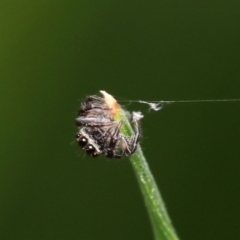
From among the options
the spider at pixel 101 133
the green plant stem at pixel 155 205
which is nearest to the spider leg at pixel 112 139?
the spider at pixel 101 133

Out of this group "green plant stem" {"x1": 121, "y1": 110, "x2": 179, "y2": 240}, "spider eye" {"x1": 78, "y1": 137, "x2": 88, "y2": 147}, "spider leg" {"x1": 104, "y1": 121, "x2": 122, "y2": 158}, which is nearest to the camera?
"green plant stem" {"x1": 121, "y1": 110, "x2": 179, "y2": 240}

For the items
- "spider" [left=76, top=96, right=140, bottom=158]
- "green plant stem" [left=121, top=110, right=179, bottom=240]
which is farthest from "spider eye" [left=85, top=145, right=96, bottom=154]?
"green plant stem" [left=121, top=110, right=179, bottom=240]

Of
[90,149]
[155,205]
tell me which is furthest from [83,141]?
[155,205]

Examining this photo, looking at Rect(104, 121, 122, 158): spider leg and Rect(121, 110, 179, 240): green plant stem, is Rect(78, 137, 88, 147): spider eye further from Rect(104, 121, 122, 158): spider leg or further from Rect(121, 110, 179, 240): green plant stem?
Rect(121, 110, 179, 240): green plant stem

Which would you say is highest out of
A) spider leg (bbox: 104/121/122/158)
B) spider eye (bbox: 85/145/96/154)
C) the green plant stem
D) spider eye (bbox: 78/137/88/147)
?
spider eye (bbox: 78/137/88/147)

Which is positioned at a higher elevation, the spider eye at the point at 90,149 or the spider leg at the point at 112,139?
the spider eye at the point at 90,149

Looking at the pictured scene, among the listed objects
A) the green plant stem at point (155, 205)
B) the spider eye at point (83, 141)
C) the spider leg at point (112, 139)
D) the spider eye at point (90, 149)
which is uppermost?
the spider eye at point (83, 141)

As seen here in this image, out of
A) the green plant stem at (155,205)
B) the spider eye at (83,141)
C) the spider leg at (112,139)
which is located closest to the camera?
the green plant stem at (155,205)

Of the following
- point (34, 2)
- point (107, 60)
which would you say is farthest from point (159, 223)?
point (34, 2)

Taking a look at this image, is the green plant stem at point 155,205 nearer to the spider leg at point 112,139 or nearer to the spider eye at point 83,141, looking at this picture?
the spider leg at point 112,139
